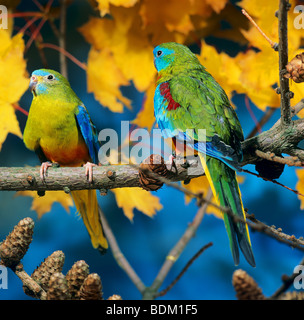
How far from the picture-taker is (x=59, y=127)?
2.89 feet

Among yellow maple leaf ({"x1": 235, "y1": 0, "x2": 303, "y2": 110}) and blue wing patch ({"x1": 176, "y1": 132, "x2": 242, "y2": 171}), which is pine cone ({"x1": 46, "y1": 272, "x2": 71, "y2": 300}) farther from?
yellow maple leaf ({"x1": 235, "y1": 0, "x2": 303, "y2": 110})

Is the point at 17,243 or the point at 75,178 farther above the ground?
the point at 75,178

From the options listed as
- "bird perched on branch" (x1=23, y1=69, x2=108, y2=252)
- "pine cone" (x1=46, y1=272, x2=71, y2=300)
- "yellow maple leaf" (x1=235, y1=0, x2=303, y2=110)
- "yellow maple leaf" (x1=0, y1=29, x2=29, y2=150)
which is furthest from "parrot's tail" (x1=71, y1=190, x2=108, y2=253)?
"yellow maple leaf" (x1=235, y1=0, x2=303, y2=110)

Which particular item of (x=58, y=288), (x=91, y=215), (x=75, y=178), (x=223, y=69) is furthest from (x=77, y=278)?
(x=223, y=69)

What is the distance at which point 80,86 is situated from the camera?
1.06m

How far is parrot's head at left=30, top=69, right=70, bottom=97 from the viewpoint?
0.86 m

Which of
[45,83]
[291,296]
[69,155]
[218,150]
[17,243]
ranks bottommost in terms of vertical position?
[291,296]

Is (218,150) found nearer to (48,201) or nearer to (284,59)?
(284,59)

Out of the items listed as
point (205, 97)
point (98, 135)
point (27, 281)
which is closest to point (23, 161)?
point (98, 135)

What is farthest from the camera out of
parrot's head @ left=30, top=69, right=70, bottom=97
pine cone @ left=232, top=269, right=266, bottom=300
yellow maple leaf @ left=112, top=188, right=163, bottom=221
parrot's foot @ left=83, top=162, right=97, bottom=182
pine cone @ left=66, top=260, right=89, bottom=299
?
yellow maple leaf @ left=112, top=188, right=163, bottom=221

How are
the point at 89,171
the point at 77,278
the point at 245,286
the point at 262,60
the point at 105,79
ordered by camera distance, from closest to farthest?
the point at 245,286, the point at 77,278, the point at 89,171, the point at 262,60, the point at 105,79

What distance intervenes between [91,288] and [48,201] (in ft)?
1.47

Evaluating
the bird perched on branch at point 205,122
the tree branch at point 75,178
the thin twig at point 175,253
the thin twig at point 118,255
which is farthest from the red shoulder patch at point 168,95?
the thin twig at point 118,255
